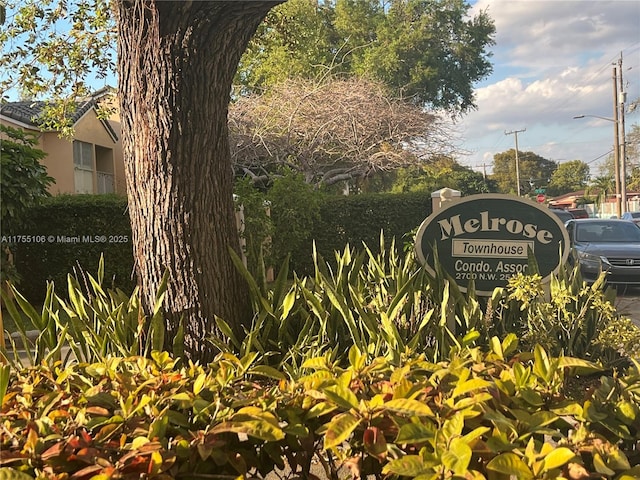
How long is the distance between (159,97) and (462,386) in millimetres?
2305

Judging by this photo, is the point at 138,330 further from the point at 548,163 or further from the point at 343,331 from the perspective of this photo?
the point at 548,163

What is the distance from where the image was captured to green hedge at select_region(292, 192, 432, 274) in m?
12.4

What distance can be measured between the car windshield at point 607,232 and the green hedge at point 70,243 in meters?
8.44

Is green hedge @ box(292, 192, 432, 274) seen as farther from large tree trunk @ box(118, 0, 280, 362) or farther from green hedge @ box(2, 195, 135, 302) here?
large tree trunk @ box(118, 0, 280, 362)

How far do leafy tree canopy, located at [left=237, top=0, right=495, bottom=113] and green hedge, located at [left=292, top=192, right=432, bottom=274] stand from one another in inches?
551

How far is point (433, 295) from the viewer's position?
3.99 meters

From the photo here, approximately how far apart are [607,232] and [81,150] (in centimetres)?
1624

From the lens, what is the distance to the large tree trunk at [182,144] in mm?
3107

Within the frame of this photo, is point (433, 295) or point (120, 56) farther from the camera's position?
point (433, 295)

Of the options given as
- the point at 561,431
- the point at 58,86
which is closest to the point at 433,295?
the point at 561,431

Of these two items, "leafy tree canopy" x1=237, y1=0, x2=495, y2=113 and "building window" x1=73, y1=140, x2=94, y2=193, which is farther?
"leafy tree canopy" x1=237, y1=0, x2=495, y2=113

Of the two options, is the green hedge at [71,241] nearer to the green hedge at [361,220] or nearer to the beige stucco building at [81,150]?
the green hedge at [361,220]

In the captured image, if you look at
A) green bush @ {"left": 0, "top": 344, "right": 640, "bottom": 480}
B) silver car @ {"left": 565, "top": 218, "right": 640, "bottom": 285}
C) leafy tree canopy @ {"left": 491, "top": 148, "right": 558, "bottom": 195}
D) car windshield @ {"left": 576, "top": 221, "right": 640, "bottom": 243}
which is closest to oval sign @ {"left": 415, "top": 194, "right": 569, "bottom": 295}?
green bush @ {"left": 0, "top": 344, "right": 640, "bottom": 480}

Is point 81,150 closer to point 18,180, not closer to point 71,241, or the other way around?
point 71,241
